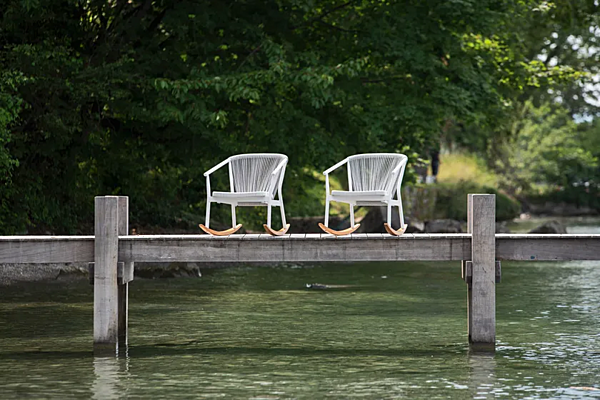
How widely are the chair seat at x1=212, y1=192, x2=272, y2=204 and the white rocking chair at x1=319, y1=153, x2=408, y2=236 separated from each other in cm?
64

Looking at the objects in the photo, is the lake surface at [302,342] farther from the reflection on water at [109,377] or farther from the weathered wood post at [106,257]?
the weathered wood post at [106,257]

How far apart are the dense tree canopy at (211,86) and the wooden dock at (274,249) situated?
715cm

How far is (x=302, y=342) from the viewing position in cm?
1049

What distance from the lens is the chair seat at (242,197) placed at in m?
10.9

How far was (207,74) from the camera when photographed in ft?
58.0

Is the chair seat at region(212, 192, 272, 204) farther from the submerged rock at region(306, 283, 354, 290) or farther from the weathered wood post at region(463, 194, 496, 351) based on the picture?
the submerged rock at region(306, 283, 354, 290)

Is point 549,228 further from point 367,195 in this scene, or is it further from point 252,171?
point 367,195

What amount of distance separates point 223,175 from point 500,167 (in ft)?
98.1

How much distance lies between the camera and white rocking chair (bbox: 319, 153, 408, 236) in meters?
10.9

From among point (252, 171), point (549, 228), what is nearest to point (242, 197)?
point (252, 171)

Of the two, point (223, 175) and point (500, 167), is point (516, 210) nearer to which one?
point (500, 167)

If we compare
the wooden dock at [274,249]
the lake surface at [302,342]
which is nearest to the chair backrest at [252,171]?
the lake surface at [302,342]

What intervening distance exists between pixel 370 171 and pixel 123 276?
3.56 metres

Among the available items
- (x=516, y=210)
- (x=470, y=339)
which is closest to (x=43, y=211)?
(x=470, y=339)
